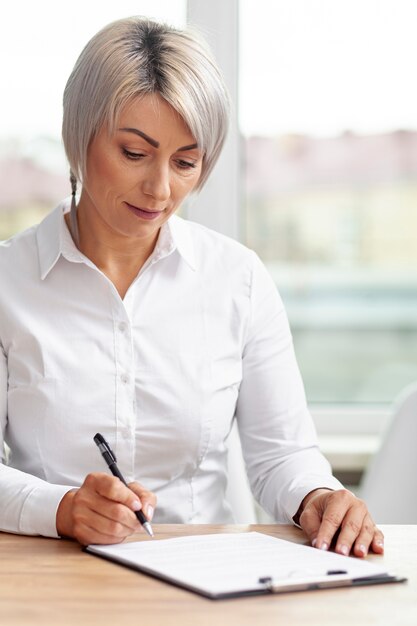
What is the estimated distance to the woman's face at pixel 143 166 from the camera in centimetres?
167

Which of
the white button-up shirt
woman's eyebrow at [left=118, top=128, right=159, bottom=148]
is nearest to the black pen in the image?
the white button-up shirt

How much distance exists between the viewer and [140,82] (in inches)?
66.1

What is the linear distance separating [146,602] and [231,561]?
171 mm

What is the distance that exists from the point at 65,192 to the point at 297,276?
73 cm

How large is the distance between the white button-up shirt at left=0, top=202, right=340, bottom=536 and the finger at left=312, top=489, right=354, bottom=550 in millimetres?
149

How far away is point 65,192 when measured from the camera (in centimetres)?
291

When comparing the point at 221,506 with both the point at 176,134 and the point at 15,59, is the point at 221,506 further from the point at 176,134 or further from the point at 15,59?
the point at 15,59

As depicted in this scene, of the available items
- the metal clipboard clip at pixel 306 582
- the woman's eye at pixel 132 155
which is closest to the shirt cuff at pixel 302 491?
the metal clipboard clip at pixel 306 582

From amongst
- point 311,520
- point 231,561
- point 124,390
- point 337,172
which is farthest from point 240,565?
point 337,172

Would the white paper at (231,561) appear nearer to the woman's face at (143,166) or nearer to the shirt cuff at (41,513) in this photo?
the shirt cuff at (41,513)

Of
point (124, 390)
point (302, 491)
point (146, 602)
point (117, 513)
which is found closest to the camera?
point (146, 602)

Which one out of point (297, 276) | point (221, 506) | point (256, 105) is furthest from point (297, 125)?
point (221, 506)

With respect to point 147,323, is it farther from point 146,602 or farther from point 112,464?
point 146,602

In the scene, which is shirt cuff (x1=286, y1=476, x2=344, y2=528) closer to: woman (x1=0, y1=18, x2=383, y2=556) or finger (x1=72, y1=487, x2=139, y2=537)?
woman (x1=0, y1=18, x2=383, y2=556)
